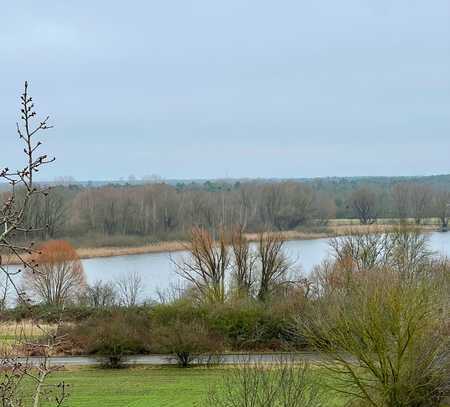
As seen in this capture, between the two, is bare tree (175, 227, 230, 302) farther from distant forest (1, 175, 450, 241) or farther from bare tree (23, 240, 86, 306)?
distant forest (1, 175, 450, 241)

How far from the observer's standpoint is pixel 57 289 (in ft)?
117

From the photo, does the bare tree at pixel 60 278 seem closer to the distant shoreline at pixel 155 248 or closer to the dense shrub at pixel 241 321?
the dense shrub at pixel 241 321

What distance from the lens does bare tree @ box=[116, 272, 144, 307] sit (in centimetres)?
3341

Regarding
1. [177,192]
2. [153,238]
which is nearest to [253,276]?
[153,238]

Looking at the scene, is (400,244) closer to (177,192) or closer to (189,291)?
(189,291)

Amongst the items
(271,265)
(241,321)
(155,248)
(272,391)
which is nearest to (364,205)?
(155,248)

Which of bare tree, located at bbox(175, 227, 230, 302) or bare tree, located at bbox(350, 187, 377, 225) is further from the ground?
bare tree, located at bbox(350, 187, 377, 225)

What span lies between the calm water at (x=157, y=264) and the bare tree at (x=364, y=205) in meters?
Answer: 13.7

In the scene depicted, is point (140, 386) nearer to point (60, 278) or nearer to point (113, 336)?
point (113, 336)

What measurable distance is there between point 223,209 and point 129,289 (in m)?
30.6

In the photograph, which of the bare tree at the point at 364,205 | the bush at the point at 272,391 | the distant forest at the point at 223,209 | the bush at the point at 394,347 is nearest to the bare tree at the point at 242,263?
the bush at the point at 394,347

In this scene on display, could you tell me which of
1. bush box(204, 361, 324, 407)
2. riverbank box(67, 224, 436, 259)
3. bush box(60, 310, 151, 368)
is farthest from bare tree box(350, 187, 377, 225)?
bush box(204, 361, 324, 407)

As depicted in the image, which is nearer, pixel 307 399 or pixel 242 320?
pixel 307 399

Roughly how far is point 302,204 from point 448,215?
14.3 m
